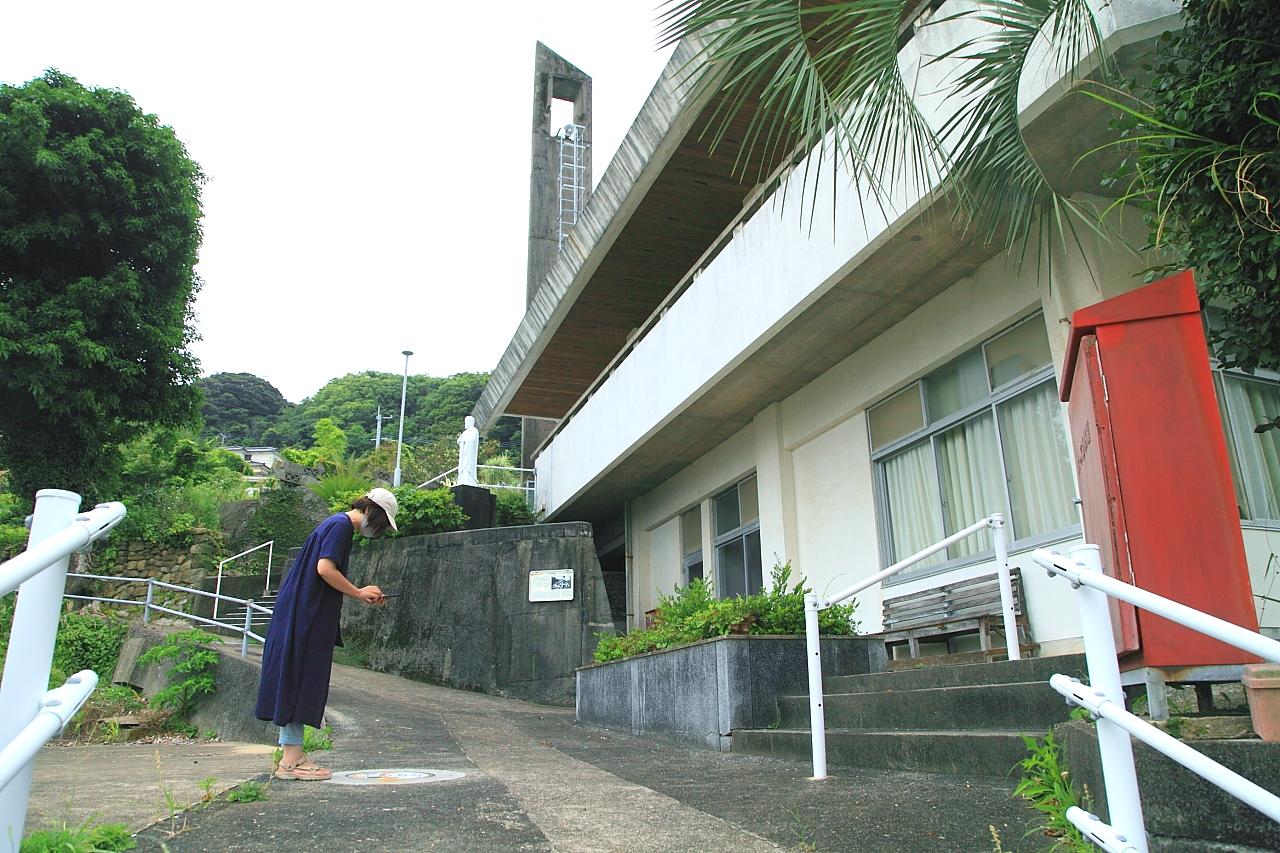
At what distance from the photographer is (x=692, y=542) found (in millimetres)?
15672

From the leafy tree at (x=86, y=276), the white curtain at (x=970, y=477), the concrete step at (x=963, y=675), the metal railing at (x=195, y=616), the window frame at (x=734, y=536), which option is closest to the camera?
the concrete step at (x=963, y=675)

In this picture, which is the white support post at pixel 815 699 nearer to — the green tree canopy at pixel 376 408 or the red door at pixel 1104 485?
the red door at pixel 1104 485

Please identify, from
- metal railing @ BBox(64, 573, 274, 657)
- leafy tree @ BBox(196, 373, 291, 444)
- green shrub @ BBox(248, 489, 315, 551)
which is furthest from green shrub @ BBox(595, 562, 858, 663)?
leafy tree @ BBox(196, 373, 291, 444)

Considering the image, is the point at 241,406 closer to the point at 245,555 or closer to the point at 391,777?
the point at 245,555

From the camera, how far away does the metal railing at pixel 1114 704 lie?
6.65 ft

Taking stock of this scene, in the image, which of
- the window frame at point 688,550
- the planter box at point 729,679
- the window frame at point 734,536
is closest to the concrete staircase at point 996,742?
the planter box at point 729,679

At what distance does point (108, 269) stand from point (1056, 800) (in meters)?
19.7

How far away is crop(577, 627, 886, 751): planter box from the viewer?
277 inches

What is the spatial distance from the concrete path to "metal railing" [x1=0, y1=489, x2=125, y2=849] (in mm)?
1024

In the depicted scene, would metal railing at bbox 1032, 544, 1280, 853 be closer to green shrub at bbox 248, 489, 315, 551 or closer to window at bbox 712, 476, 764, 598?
window at bbox 712, 476, 764, 598

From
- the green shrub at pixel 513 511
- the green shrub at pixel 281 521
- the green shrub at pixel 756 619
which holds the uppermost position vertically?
the green shrub at pixel 281 521

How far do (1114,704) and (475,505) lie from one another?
1647 cm

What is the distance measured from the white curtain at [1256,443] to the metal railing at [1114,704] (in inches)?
240

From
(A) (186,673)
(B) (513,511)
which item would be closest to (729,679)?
(A) (186,673)
